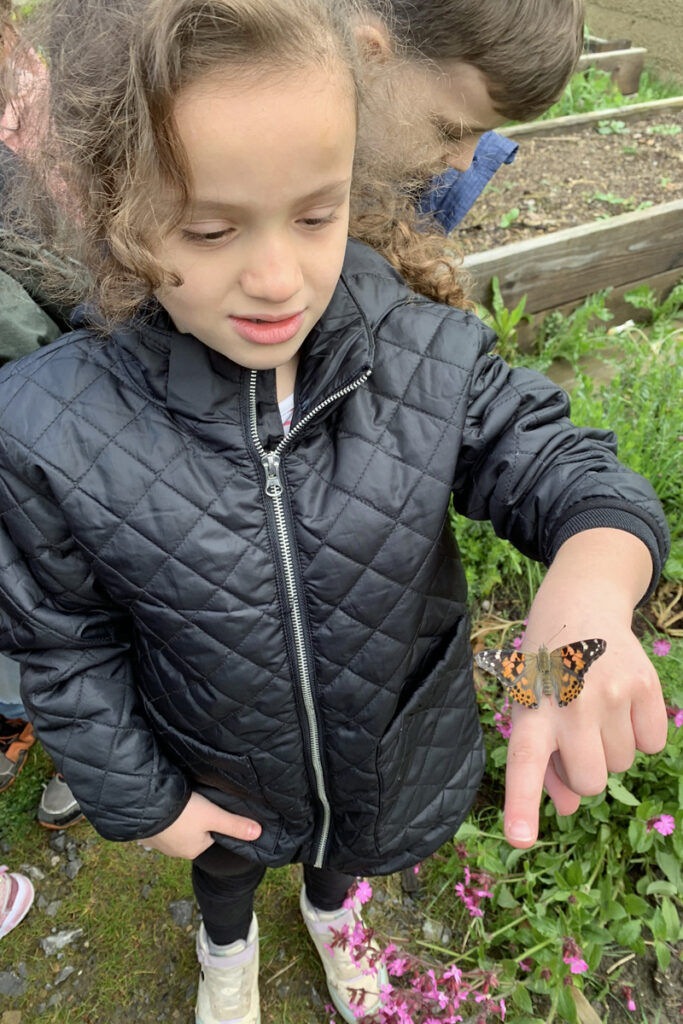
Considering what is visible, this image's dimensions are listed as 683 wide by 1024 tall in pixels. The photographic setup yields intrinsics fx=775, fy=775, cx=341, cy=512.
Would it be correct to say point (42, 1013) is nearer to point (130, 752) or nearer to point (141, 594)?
point (130, 752)

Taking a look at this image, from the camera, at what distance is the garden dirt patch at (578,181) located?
13.4ft

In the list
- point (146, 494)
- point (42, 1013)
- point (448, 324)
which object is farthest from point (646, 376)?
point (42, 1013)

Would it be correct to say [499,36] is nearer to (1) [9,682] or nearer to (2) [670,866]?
(1) [9,682]

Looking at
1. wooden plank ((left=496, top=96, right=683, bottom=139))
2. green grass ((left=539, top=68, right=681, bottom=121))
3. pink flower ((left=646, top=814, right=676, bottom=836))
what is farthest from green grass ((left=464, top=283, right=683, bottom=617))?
green grass ((left=539, top=68, right=681, bottom=121))

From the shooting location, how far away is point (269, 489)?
1208 mm

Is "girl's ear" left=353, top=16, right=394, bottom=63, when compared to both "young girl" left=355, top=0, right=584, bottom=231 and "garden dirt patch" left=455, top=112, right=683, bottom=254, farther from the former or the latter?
"garden dirt patch" left=455, top=112, right=683, bottom=254

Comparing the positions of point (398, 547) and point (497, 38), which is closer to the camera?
point (398, 547)

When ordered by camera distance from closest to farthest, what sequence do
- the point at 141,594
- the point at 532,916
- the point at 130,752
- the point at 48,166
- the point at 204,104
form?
1. the point at 204,104
2. the point at 48,166
3. the point at 141,594
4. the point at 130,752
5. the point at 532,916

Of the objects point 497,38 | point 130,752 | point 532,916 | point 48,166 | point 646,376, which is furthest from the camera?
point 646,376

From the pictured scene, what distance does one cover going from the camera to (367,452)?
4.09 ft

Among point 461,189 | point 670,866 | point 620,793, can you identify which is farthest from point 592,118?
point 670,866

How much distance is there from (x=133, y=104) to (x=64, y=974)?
2121 millimetres

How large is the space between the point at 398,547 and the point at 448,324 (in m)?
0.39

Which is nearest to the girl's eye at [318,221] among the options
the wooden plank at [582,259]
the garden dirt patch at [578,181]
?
the wooden plank at [582,259]
